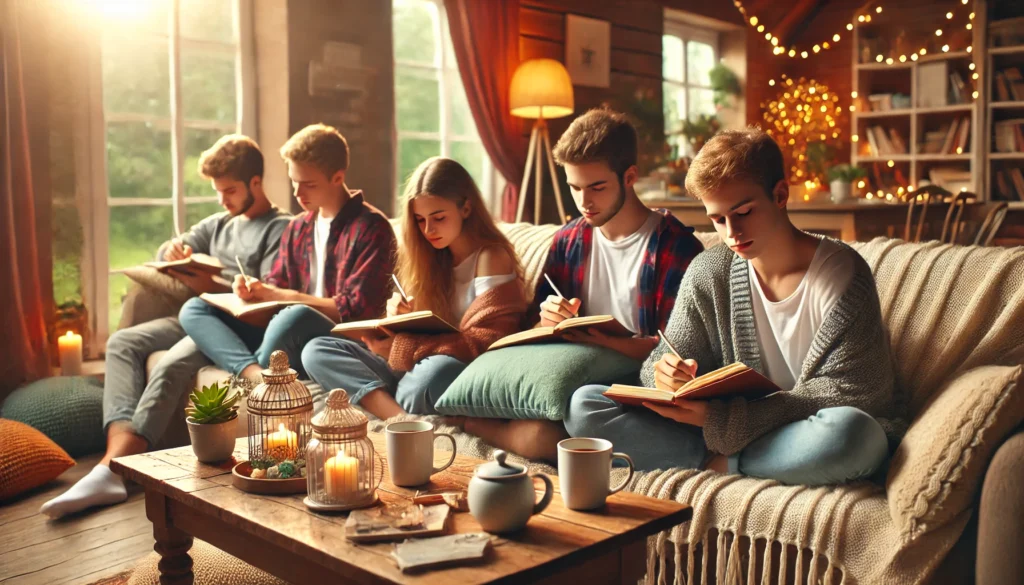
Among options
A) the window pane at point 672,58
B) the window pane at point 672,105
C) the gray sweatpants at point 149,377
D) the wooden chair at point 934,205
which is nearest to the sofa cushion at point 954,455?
the gray sweatpants at point 149,377

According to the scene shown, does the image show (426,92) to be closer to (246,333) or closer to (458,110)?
(458,110)

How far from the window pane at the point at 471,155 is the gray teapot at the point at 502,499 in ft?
12.8

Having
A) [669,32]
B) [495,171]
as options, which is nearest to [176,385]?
[495,171]

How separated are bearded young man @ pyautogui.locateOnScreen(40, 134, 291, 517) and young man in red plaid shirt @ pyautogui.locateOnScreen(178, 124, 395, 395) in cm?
13

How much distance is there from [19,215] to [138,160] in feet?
1.87

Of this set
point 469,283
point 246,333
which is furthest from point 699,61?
point 469,283

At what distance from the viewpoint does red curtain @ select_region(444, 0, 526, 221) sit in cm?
478

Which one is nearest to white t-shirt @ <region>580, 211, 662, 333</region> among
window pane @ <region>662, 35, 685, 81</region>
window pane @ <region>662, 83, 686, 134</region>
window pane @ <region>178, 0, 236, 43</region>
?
window pane @ <region>178, 0, 236, 43</region>

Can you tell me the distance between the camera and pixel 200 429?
170 centimetres

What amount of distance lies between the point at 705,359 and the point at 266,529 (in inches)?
37.9

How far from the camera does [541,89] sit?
4766 millimetres

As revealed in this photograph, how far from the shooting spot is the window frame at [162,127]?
3.57m

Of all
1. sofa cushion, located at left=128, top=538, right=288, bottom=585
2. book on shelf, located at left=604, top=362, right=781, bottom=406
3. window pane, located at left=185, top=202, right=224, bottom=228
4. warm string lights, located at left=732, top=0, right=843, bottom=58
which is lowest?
sofa cushion, located at left=128, top=538, right=288, bottom=585

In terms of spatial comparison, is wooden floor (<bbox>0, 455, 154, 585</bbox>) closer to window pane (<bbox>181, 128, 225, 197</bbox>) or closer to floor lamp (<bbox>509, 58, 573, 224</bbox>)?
window pane (<bbox>181, 128, 225, 197</bbox>)
